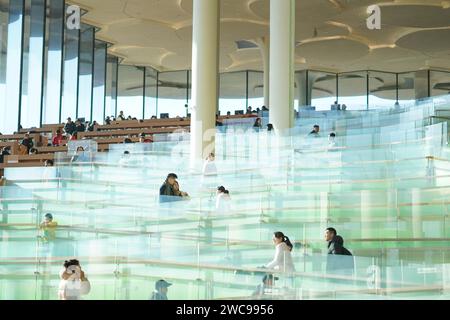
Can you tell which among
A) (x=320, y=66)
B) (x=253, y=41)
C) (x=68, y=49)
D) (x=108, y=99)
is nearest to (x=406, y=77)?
(x=320, y=66)

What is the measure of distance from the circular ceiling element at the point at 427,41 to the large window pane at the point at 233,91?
12116 mm

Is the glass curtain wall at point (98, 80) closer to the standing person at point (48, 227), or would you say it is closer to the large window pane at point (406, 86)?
the large window pane at point (406, 86)

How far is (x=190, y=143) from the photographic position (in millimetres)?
20047

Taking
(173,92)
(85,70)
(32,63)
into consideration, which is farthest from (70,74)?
(173,92)

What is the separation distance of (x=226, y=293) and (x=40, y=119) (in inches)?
854

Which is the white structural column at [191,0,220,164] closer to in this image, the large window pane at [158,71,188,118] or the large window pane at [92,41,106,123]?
the large window pane at [92,41,106,123]

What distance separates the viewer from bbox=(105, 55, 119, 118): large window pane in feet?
132

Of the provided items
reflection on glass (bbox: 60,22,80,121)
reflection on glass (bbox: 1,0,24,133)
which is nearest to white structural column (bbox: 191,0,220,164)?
reflection on glass (bbox: 1,0,24,133)

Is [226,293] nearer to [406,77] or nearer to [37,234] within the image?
[37,234]

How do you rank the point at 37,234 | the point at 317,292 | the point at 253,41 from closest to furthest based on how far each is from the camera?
the point at 317,292 < the point at 37,234 < the point at 253,41

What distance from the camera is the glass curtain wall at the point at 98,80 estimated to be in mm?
36750

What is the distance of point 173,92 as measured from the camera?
1801 inches

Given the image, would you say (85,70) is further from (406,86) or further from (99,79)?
(406,86)

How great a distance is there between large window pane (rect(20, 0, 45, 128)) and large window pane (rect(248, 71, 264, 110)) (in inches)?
689
